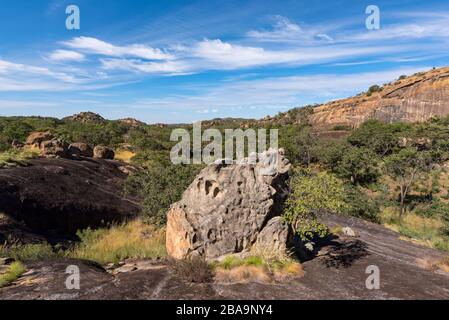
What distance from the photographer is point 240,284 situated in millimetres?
9172

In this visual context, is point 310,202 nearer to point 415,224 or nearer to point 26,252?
point 26,252

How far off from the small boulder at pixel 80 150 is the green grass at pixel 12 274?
17.4 meters

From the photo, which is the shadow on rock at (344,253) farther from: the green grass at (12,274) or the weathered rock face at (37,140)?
the weathered rock face at (37,140)

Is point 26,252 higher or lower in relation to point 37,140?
lower

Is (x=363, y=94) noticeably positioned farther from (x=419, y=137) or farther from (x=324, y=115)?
(x=419, y=137)

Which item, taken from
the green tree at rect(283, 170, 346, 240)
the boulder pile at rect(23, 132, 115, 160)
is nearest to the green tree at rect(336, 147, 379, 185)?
the green tree at rect(283, 170, 346, 240)

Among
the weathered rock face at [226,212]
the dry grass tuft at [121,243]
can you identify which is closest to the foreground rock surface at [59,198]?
the dry grass tuft at [121,243]

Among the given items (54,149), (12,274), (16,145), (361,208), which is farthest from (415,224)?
(16,145)

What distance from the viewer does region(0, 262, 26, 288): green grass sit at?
345 inches

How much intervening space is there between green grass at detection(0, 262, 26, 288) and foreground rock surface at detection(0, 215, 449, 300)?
7.4 inches

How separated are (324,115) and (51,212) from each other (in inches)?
2702

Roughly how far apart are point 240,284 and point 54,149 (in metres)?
20.4

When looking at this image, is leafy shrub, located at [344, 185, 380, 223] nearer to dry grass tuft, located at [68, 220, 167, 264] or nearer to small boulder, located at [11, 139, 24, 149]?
dry grass tuft, located at [68, 220, 167, 264]

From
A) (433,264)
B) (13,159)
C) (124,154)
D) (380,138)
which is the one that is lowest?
(433,264)
